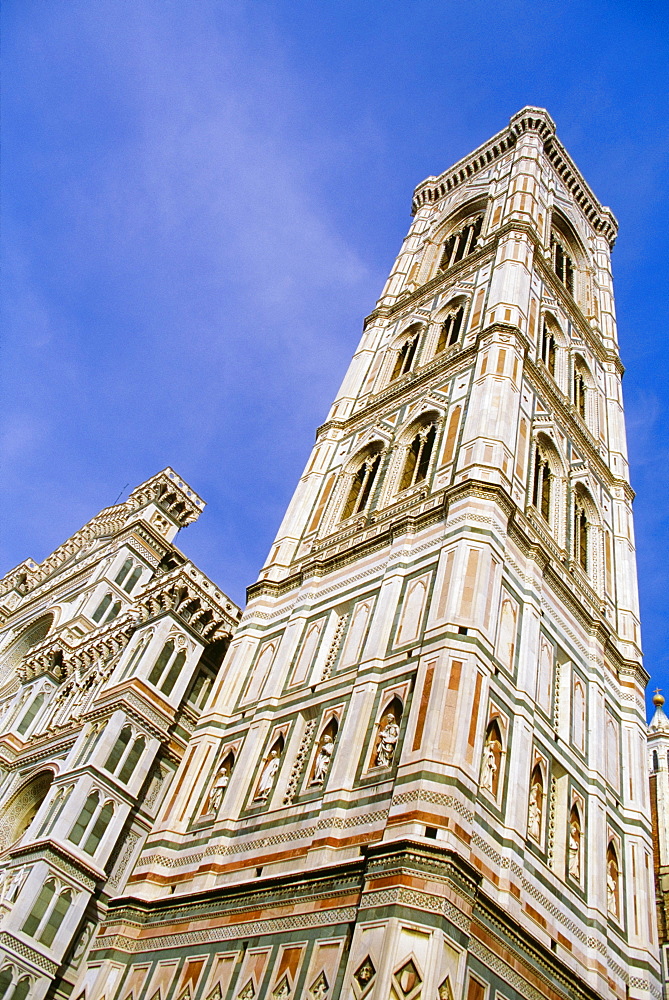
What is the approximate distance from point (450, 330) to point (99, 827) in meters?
15.4

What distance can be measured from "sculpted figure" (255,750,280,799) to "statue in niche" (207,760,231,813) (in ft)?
2.68

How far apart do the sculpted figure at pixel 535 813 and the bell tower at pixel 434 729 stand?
0.11ft

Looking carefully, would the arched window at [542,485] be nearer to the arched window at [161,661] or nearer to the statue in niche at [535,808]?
the statue in niche at [535,808]

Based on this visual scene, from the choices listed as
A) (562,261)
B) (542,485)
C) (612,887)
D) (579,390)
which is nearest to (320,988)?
(612,887)

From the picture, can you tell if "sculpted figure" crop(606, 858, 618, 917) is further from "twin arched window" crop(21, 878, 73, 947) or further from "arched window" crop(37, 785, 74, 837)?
"arched window" crop(37, 785, 74, 837)

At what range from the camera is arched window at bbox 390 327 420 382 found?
2529 centimetres

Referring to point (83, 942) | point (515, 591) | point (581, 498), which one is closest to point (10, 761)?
point (83, 942)

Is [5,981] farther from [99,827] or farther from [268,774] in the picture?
[268,774]

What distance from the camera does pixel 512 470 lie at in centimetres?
1803

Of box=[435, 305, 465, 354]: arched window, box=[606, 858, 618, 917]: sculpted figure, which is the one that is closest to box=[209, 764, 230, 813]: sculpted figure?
box=[606, 858, 618, 917]: sculpted figure

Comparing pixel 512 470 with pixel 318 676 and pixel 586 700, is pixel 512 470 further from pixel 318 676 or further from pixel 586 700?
pixel 318 676

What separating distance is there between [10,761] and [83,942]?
666 centimetres

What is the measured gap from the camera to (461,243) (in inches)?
1232

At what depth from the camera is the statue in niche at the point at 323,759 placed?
1362 centimetres
